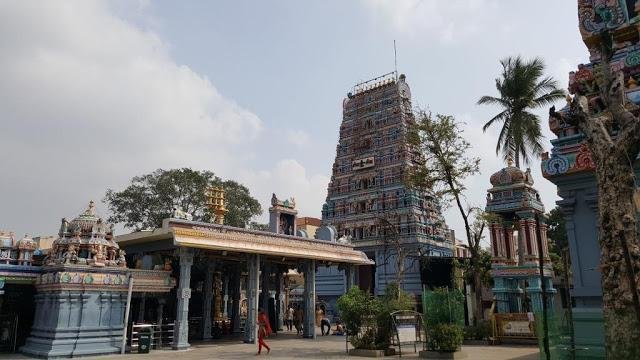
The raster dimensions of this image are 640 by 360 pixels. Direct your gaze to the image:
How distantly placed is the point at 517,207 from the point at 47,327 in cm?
2170

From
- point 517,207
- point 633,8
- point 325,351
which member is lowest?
point 325,351

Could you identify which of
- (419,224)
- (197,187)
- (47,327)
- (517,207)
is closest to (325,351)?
(47,327)

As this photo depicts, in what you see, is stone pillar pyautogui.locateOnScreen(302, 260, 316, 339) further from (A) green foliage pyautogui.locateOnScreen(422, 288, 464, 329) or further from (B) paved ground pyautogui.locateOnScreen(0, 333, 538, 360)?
(A) green foliage pyautogui.locateOnScreen(422, 288, 464, 329)

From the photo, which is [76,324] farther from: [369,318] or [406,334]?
[406,334]

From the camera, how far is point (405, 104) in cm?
4222

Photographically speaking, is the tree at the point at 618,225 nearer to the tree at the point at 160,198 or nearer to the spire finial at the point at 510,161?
the spire finial at the point at 510,161

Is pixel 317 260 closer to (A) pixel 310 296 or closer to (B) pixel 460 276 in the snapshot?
(A) pixel 310 296

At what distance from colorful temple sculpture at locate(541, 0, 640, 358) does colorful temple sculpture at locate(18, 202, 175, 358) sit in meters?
14.7

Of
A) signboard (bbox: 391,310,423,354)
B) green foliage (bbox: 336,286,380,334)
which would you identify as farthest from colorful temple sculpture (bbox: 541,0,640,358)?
green foliage (bbox: 336,286,380,334)

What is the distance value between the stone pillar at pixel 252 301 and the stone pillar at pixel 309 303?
3554 mm

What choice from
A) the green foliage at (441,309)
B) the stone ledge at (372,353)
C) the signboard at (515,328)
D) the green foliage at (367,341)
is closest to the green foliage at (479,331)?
the signboard at (515,328)

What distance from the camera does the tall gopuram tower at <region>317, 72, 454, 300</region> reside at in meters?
37.9

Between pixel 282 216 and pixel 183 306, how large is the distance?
9.97 metres

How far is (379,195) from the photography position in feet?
132
